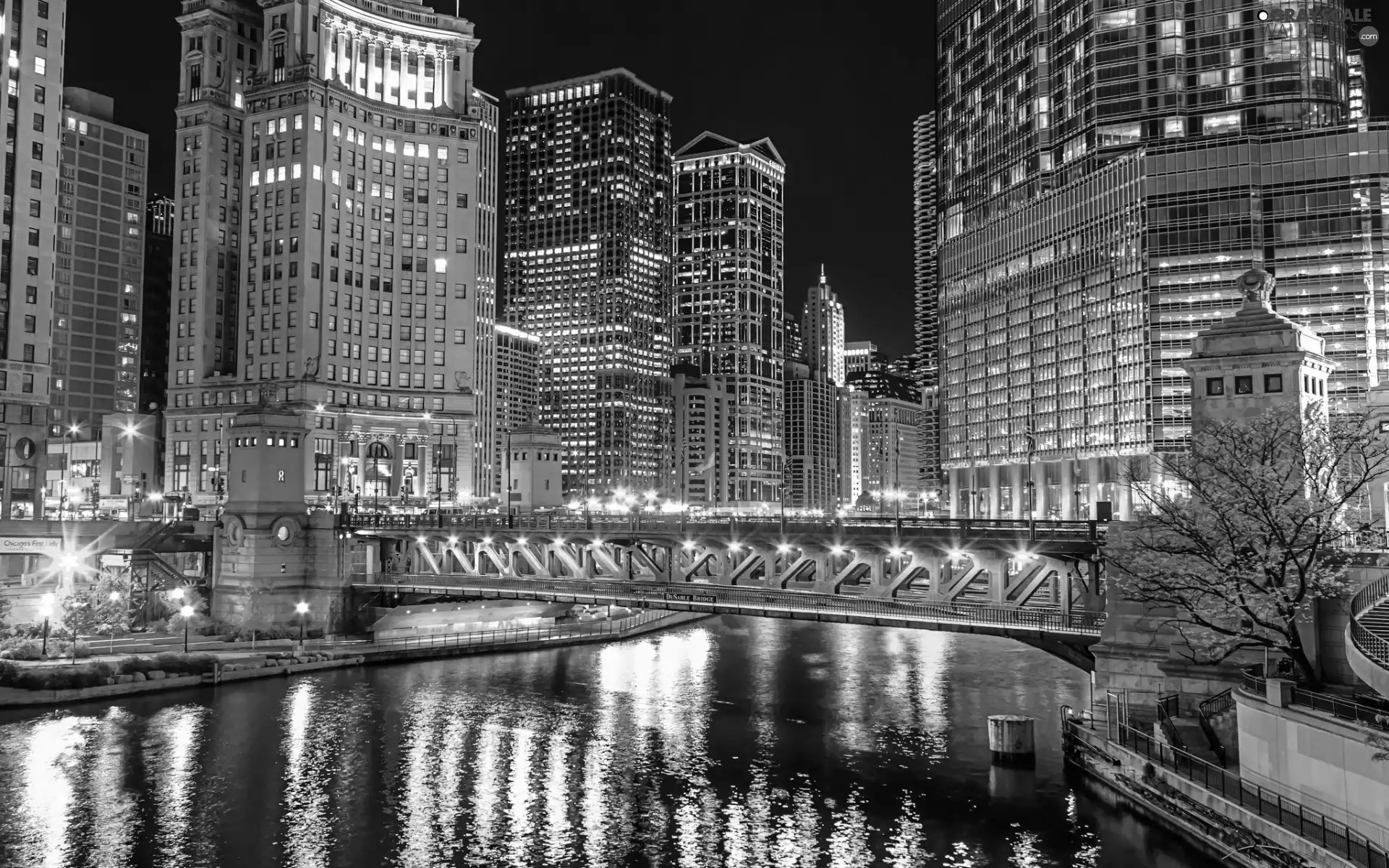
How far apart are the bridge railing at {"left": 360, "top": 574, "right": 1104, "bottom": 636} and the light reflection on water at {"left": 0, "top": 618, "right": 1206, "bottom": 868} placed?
270 inches

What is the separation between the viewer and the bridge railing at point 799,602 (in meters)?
53.8

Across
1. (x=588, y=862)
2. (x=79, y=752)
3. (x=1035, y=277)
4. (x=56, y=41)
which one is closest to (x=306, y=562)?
(x=79, y=752)

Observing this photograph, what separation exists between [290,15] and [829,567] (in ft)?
378

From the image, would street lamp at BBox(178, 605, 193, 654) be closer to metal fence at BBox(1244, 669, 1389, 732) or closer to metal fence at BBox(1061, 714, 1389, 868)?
metal fence at BBox(1061, 714, 1389, 868)

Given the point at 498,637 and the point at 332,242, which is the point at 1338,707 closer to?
the point at 498,637

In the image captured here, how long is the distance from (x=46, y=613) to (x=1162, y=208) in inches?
6037

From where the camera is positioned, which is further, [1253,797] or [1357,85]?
[1357,85]

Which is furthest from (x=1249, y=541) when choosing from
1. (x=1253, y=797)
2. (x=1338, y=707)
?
(x=1253, y=797)

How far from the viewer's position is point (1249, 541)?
4553 cm

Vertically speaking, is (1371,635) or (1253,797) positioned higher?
(1371,635)

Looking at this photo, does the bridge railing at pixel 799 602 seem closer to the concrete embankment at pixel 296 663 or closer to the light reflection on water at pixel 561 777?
the light reflection on water at pixel 561 777

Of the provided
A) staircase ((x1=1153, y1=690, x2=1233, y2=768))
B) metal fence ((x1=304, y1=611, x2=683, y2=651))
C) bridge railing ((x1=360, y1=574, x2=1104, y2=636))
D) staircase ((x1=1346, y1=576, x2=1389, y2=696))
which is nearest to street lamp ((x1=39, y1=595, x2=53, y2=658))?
metal fence ((x1=304, y1=611, x2=683, y2=651))

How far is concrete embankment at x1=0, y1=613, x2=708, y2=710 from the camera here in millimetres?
67938

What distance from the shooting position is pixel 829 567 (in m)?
65.2
